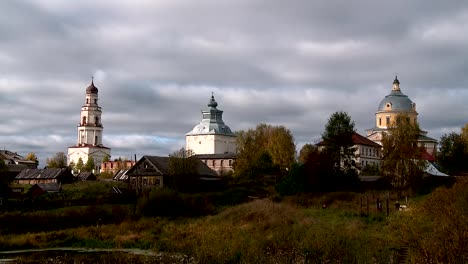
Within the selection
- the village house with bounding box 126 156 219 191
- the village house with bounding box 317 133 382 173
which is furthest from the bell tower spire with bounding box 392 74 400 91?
the village house with bounding box 126 156 219 191

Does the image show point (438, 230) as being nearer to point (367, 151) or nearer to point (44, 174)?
point (44, 174)

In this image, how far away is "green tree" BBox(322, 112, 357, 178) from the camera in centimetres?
4793

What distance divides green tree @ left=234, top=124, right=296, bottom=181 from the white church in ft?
165

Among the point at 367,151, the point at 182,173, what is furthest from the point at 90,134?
the point at 182,173

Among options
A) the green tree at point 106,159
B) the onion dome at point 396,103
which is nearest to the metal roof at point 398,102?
the onion dome at point 396,103

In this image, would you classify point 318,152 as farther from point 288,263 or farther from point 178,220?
point 288,263

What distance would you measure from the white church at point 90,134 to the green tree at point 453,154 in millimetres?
76371

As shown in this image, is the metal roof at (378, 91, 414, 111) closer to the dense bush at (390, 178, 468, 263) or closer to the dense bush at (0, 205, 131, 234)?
the dense bush at (0, 205, 131, 234)

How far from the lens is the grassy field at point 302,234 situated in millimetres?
13704

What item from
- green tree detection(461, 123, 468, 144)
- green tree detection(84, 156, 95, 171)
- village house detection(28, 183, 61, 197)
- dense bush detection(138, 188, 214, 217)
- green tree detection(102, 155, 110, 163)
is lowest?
dense bush detection(138, 188, 214, 217)

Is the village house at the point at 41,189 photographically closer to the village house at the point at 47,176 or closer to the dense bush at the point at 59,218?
the village house at the point at 47,176

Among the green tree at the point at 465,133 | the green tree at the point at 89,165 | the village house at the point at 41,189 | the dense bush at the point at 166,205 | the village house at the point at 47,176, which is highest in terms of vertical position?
the green tree at the point at 465,133

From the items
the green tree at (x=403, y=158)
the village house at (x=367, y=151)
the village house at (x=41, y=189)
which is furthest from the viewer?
the village house at (x=367, y=151)

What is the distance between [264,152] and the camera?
69.8 meters
